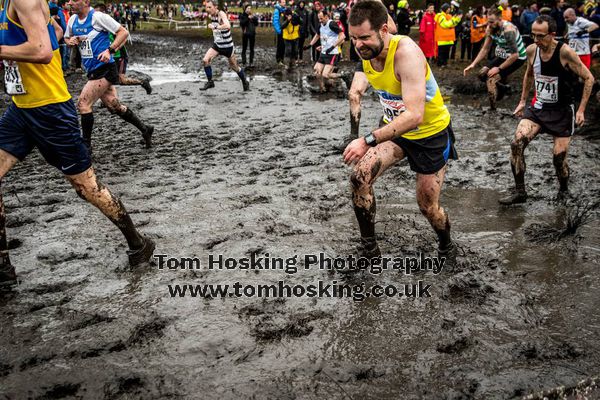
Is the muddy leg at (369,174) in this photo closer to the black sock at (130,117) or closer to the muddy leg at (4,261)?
the muddy leg at (4,261)

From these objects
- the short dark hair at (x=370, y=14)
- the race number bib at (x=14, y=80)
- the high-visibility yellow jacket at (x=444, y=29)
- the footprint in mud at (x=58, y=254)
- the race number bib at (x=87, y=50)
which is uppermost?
the high-visibility yellow jacket at (x=444, y=29)

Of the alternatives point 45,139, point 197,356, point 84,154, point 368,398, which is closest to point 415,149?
point 368,398

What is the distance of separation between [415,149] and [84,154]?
244 centimetres

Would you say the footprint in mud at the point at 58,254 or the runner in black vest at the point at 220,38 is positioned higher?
the runner in black vest at the point at 220,38

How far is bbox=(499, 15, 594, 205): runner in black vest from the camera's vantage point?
490 centimetres

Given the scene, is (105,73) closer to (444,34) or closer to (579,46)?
(579,46)

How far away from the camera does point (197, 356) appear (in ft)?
9.61

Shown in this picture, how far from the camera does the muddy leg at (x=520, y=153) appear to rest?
517 cm

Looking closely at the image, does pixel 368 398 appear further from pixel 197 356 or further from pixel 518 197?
pixel 518 197

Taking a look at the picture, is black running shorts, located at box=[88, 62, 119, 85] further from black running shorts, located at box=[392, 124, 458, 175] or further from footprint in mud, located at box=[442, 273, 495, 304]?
footprint in mud, located at box=[442, 273, 495, 304]

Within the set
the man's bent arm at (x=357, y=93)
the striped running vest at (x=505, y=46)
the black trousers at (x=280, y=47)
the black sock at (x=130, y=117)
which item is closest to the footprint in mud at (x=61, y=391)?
the black sock at (x=130, y=117)

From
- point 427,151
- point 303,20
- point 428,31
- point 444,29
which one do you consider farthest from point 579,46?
point 427,151

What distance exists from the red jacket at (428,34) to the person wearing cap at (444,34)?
0.48 ft

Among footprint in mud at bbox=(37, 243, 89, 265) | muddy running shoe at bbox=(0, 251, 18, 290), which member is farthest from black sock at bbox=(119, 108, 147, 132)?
muddy running shoe at bbox=(0, 251, 18, 290)
